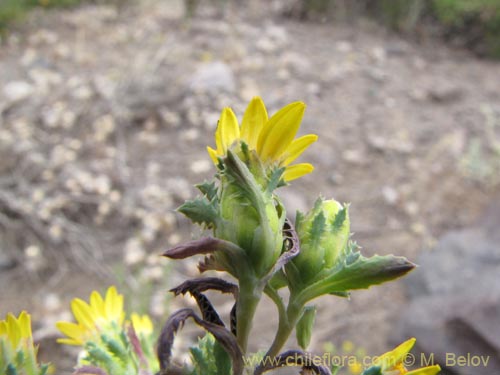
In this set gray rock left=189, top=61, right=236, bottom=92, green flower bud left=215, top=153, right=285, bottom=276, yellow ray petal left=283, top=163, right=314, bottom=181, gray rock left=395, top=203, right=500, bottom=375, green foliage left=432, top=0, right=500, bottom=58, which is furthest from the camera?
green foliage left=432, top=0, right=500, bottom=58

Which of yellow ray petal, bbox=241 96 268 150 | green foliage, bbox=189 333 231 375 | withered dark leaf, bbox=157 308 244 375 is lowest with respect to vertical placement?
green foliage, bbox=189 333 231 375

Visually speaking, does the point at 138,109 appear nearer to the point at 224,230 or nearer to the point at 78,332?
the point at 78,332

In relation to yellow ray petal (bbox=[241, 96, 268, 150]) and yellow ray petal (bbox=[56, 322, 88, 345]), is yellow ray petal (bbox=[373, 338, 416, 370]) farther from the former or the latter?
yellow ray petal (bbox=[56, 322, 88, 345])

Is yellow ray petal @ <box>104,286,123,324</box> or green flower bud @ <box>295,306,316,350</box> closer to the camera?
green flower bud @ <box>295,306,316,350</box>

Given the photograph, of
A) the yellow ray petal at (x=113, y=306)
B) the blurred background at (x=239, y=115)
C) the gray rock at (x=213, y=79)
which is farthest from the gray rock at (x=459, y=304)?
the gray rock at (x=213, y=79)

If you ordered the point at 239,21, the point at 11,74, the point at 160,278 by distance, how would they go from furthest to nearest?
the point at 239,21, the point at 11,74, the point at 160,278

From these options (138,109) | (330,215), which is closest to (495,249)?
(138,109)

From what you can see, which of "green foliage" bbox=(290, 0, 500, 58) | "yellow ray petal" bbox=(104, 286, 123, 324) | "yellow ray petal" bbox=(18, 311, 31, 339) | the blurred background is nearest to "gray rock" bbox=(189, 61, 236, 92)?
the blurred background
